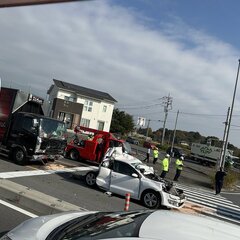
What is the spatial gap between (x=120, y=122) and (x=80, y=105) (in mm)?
29002

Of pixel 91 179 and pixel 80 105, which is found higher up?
pixel 80 105

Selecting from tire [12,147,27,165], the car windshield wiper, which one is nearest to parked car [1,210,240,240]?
the car windshield wiper

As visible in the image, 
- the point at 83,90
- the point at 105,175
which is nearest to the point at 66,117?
the point at 83,90

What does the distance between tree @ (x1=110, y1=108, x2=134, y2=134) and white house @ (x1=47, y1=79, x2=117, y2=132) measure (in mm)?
17631

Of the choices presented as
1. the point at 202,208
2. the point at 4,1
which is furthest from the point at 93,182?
the point at 4,1

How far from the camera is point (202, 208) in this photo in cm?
1684

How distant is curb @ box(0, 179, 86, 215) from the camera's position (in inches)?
335

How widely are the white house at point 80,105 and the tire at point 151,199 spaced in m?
44.5

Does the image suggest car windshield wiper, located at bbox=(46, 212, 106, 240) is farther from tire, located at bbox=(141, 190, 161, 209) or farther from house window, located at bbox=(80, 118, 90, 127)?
house window, located at bbox=(80, 118, 90, 127)

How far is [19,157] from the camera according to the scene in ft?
62.5

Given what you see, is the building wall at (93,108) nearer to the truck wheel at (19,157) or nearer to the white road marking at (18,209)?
the truck wheel at (19,157)

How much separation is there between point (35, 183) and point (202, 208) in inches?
261

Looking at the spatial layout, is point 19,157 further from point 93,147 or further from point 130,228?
point 130,228

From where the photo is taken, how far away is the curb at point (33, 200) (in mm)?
8516
